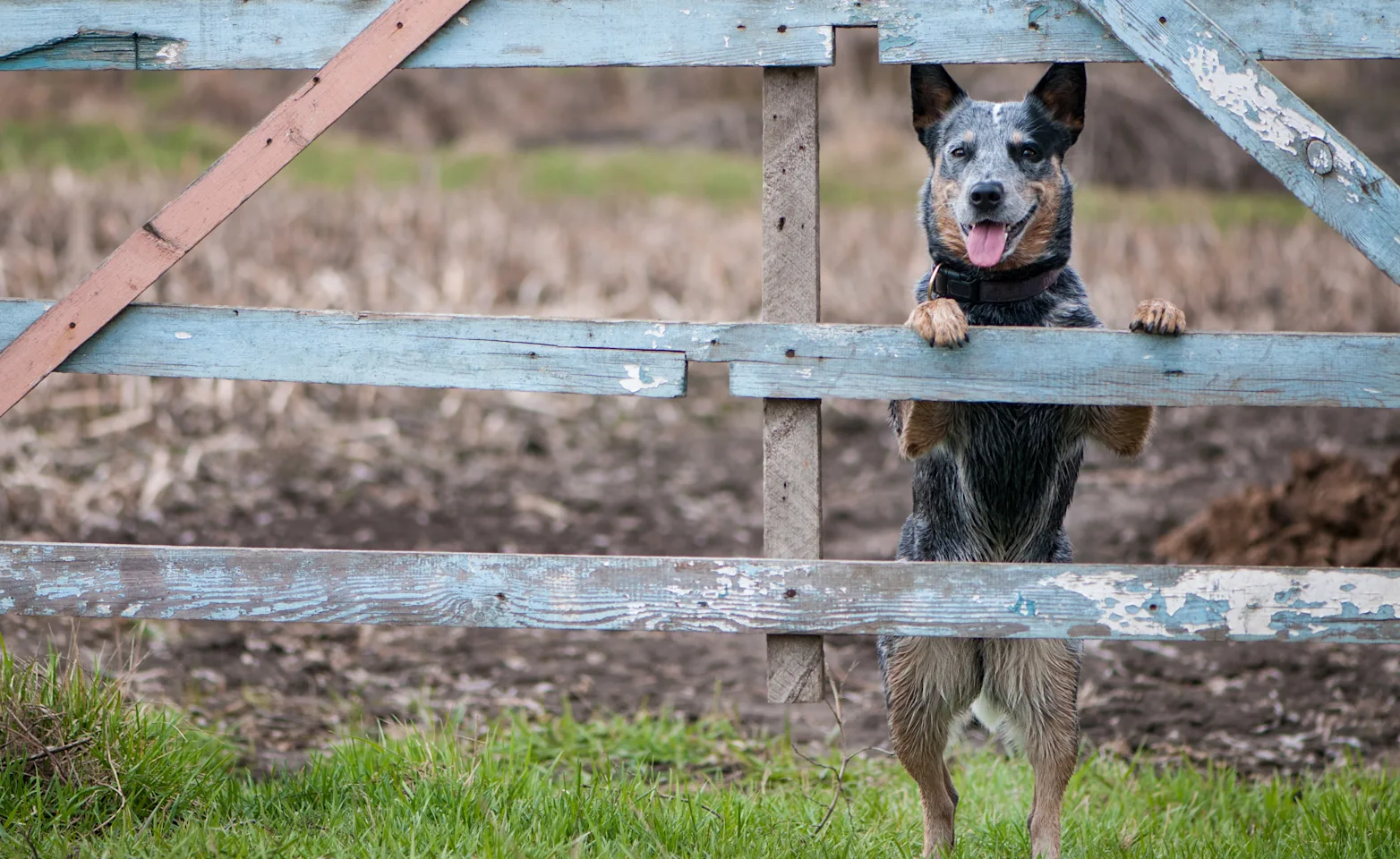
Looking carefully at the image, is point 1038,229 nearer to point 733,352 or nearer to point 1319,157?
point 1319,157

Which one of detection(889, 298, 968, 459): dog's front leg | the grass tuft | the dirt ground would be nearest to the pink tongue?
detection(889, 298, 968, 459): dog's front leg

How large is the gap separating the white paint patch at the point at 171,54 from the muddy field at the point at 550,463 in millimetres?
1999

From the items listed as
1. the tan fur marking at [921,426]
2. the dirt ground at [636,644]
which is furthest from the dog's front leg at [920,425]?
the dirt ground at [636,644]

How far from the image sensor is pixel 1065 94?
3.82 metres

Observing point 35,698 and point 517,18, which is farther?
point 35,698

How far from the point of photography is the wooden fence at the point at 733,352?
3154 millimetres

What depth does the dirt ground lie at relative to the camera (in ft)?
16.3

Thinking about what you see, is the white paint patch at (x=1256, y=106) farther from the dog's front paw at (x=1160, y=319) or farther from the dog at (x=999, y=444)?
the dog at (x=999, y=444)

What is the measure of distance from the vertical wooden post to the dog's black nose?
587 mm

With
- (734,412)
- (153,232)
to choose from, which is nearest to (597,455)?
(734,412)

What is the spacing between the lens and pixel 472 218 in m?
11.7

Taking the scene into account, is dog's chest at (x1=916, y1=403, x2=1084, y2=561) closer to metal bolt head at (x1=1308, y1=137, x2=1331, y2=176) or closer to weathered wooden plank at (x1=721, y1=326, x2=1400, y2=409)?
weathered wooden plank at (x1=721, y1=326, x2=1400, y2=409)

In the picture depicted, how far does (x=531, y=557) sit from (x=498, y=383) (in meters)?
0.45

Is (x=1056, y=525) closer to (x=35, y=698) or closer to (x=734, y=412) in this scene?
(x=35, y=698)
